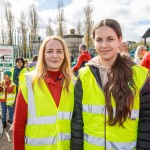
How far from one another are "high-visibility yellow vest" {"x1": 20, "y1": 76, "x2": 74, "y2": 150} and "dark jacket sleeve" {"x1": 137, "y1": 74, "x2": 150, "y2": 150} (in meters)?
0.70

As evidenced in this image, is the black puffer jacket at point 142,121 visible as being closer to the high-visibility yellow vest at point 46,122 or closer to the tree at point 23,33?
the high-visibility yellow vest at point 46,122

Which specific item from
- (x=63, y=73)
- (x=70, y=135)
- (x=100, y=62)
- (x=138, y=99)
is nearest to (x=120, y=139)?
(x=138, y=99)

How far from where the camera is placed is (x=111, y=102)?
2375 millimetres

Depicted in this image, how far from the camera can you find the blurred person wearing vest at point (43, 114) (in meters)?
2.68

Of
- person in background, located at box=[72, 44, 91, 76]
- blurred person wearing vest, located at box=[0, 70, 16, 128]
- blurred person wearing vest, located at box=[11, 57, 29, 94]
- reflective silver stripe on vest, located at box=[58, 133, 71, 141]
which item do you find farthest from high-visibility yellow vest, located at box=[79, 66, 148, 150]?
person in background, located at box=[72, 44, 91, 76]

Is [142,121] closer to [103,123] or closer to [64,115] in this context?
[103,123]

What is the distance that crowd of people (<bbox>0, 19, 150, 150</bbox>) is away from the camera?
7.75 feet

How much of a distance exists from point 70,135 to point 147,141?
74cm

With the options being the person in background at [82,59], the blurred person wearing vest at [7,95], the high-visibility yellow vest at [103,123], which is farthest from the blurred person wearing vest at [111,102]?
the person in background at [82,59]

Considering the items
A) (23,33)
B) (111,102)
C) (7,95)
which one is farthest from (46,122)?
(23,33)

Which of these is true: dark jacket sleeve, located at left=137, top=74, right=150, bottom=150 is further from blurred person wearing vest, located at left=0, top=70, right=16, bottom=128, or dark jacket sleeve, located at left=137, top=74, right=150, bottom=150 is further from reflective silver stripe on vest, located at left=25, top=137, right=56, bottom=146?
blurred person wearing vest, located at left=0, top=70, right=16, bottom=128

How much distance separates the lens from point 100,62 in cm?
262

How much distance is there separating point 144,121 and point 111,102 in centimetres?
31

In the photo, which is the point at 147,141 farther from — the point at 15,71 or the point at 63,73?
the point at 15,71
